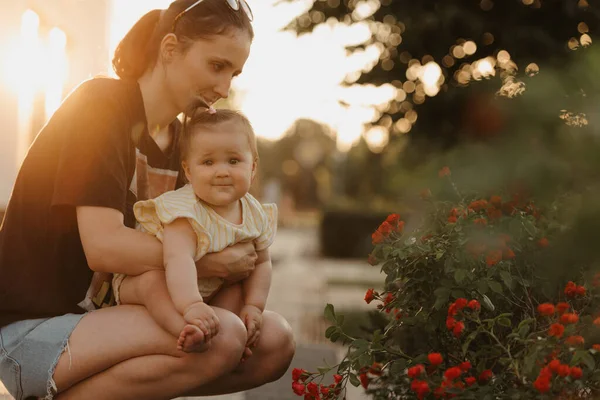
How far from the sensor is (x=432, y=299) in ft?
7.33

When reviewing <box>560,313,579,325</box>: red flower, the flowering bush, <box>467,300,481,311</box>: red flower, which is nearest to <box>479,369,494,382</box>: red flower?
the flowering bush

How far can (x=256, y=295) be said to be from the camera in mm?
2275

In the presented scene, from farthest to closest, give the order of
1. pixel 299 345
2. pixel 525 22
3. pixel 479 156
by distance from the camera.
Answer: pixel 299 345, pixel 525 22, pixel 479 156

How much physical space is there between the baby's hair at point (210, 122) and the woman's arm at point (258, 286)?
388 millimetres

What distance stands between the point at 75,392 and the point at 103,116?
2.82 feet

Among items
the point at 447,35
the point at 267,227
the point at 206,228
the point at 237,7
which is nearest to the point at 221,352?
the point at 206,228

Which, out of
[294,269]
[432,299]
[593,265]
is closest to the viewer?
[593,265]

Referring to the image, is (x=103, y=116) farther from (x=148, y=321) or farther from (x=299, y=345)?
(x=299, y=345)

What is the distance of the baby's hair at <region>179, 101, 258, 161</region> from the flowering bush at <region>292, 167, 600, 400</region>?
575 millimetres

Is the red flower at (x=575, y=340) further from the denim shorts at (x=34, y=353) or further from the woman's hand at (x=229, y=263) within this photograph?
the denim shorts at (x=34, y=353)

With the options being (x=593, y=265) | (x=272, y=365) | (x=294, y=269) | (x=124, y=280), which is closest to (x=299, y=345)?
(x=272, y=365)

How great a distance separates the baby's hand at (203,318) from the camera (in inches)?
73.9

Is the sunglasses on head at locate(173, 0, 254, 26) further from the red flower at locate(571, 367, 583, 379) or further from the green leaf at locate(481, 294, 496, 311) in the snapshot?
the red flower at locate(571, 367, 583, 379)

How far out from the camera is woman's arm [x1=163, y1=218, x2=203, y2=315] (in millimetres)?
1932
